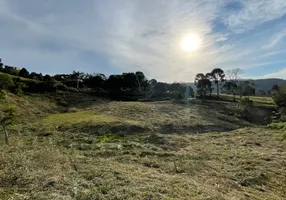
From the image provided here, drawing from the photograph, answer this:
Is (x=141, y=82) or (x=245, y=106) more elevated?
(x=141, y=82)

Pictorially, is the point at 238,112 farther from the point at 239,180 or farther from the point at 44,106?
the point at 239,180

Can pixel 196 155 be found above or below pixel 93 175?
below

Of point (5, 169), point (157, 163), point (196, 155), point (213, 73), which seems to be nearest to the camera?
point (5, 169)

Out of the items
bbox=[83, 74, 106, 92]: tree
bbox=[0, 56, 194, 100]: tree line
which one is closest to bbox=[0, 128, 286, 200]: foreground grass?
bbox=[0, 56, 194, 100]: tree line

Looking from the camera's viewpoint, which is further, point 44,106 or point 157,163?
point 44,106

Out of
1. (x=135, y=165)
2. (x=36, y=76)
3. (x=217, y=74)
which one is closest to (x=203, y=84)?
(x=217, y=74)

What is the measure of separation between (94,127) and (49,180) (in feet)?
61.0

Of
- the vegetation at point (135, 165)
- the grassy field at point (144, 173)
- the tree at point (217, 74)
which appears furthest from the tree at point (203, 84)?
the grassy field at point (144, 173)

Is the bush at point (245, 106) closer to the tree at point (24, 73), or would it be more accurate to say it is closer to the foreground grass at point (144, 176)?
the foreground grass at point (144, 176)

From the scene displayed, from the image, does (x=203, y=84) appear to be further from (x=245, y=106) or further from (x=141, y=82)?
(x=245, y=106)

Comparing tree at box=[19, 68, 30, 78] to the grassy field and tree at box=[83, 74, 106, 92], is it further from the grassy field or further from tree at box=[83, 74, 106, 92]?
the grassy field

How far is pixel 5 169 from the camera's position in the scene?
8.75 meters

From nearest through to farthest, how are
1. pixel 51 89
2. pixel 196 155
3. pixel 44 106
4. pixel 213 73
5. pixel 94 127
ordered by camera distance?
1. pixel 196 155
2. pixel 94 127
3. pixel 44 106
4. pixel 51 89
5. pixel 213 73

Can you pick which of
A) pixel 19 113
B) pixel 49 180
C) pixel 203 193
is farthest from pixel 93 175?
Result: pixel 19 113
